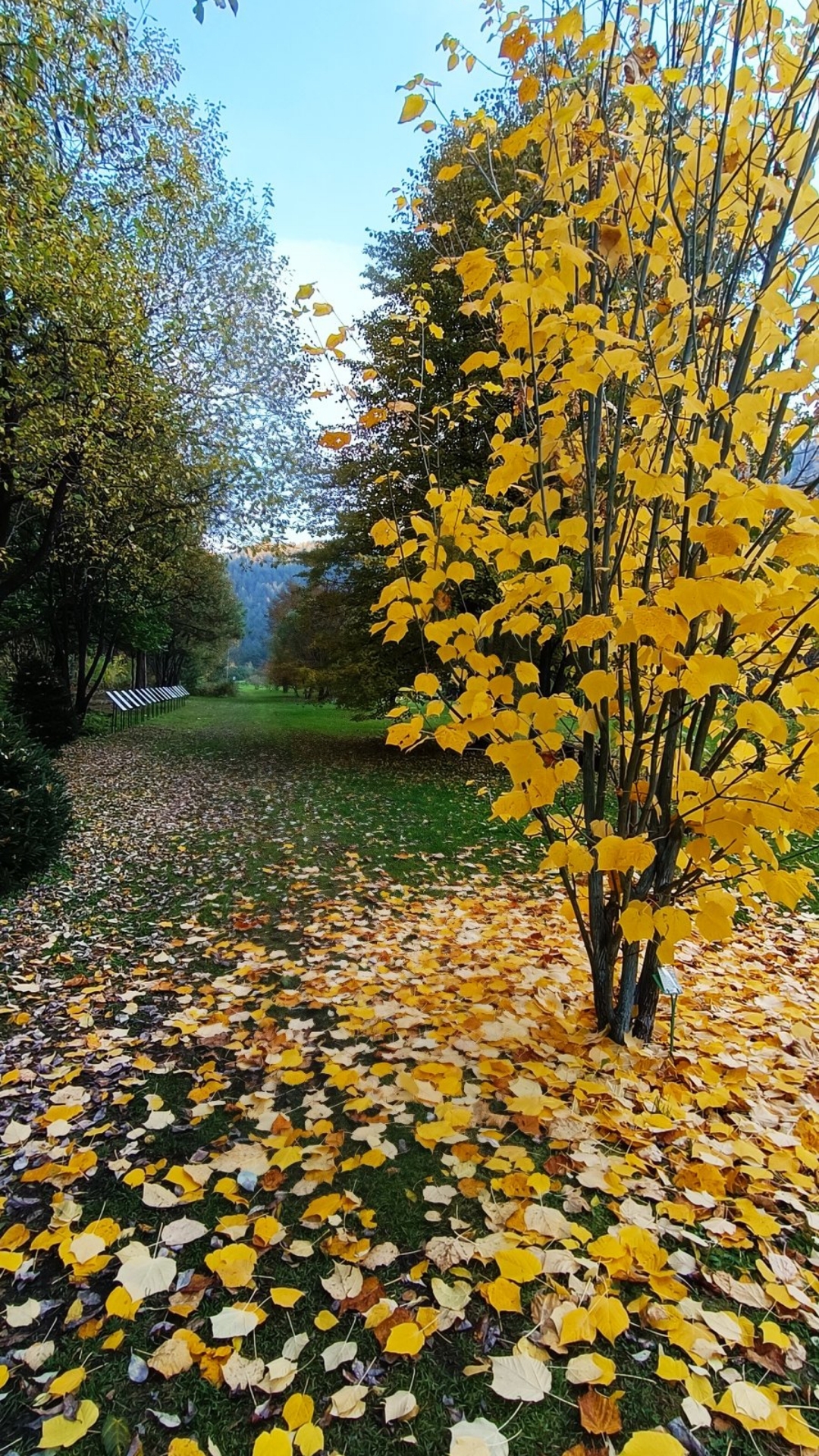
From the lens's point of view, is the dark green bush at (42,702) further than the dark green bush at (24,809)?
Yes

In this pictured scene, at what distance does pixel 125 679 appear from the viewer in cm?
2725

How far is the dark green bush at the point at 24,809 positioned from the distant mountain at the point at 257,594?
26.1 ft

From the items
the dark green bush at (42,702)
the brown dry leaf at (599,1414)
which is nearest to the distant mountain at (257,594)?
the dark green bush at (42,702)

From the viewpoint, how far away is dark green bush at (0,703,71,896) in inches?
179

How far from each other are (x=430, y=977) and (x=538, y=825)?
3.94 ft

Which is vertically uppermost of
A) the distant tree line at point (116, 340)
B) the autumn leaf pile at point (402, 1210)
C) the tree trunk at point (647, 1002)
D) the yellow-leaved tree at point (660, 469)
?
the distant tree line at point (116, 340)

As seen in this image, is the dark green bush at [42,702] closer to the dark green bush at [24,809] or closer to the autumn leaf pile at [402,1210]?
the dark green bush at [24,809]

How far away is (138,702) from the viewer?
60.0ft

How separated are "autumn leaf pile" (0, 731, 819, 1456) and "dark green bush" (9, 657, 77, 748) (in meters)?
9.47

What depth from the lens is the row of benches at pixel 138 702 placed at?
1655cm

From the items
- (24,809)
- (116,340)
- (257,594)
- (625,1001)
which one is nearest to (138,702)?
(116,340)

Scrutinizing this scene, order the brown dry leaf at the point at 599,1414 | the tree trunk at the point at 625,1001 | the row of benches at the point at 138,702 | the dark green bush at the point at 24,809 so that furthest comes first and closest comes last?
the row of benches at the point at 138,702 < the dark green bush at the point at 24,809 < the tree trunk at the point at 625,1001 < the brown dry leaf at the point at 599,1414

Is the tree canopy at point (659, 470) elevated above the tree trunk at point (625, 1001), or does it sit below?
above

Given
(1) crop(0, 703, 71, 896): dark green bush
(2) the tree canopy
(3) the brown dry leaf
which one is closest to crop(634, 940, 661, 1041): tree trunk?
(2) the tree canopy
